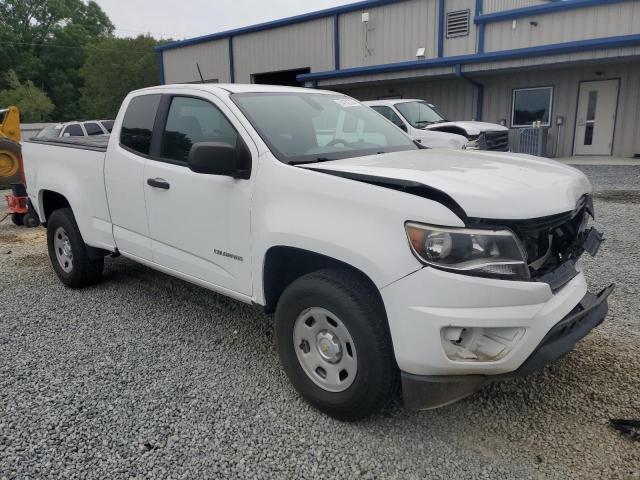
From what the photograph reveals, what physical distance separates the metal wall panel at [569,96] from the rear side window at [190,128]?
1592 centimetres

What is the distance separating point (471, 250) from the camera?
249 centimetres

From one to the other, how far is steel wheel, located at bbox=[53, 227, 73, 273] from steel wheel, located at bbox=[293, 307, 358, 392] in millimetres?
3275

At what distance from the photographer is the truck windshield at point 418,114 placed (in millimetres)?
12422

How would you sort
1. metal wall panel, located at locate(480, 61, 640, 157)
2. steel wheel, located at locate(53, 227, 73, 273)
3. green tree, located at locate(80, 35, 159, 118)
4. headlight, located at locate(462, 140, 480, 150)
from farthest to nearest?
green tree, located at locate(80, 35, 159, 118) → metal wall panel, located at locate(480, 61, 640, 157) → headlight, located at locate(462, 140, 480, 150) → steel wheel, located at locate(53, 227, 73, 273)

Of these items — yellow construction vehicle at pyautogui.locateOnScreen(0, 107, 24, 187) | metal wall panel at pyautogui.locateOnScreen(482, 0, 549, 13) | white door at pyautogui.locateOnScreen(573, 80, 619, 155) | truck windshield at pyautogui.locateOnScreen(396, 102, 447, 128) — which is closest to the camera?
yellow construction vehicle at pyautogui.locateOnScreen(0, 107, 24, 187)

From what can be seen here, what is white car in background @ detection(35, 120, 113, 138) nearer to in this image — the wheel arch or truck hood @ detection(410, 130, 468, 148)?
truck hood @ detection(410, 130, 468, 148)

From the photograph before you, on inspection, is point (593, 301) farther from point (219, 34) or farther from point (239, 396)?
point (219, 34)

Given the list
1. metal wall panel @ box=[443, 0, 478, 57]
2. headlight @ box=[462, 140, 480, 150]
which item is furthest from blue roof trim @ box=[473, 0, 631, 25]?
headlight @ box=[462, 140, 480, 150]

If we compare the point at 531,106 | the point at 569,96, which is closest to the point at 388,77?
the point at 531,106

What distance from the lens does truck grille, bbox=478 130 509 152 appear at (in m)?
11.9

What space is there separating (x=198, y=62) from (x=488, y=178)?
1090 inches

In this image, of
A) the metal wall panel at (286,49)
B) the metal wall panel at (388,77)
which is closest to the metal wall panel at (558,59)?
the metal wall panel at (388,77)

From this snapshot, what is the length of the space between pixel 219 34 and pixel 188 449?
2623 cm

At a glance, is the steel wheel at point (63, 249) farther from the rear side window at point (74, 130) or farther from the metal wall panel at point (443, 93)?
the metal wall panel at point (443, 93)
